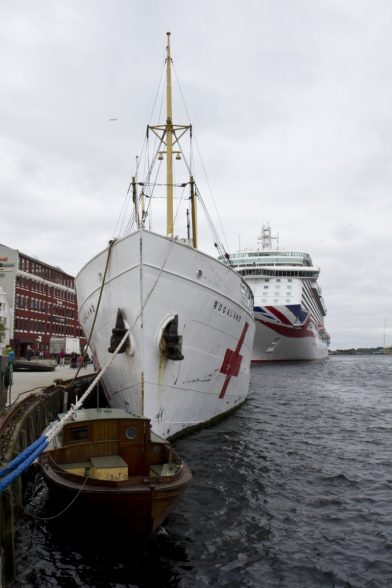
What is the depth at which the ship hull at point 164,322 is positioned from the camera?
35.1 feet

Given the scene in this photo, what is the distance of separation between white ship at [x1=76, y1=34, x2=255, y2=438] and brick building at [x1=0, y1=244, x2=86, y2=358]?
3360cm

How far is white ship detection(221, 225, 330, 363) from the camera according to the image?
155ft

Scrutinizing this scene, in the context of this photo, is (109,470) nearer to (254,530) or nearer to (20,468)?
(20,468)

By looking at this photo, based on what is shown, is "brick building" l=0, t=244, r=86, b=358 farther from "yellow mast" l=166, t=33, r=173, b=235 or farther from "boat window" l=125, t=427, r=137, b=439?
"boat window" l=125, t=427, r=137, b=439

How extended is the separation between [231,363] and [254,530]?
22.6 ft

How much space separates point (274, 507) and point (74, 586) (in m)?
3.78

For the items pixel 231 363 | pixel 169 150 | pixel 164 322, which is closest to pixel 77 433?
pixel 164 322

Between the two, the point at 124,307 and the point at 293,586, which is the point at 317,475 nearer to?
the point at 293,586

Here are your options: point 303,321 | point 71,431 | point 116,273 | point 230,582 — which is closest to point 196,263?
point 116,273

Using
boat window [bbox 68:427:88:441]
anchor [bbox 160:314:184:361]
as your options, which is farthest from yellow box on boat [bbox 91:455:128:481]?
anchor [bbox 160:314:184:361]

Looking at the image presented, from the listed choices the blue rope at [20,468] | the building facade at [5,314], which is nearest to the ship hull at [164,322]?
the blue rope at [20,468]

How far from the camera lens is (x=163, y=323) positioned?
10867mm

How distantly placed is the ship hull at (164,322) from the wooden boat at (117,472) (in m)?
2.33

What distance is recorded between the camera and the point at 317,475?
396 inches
